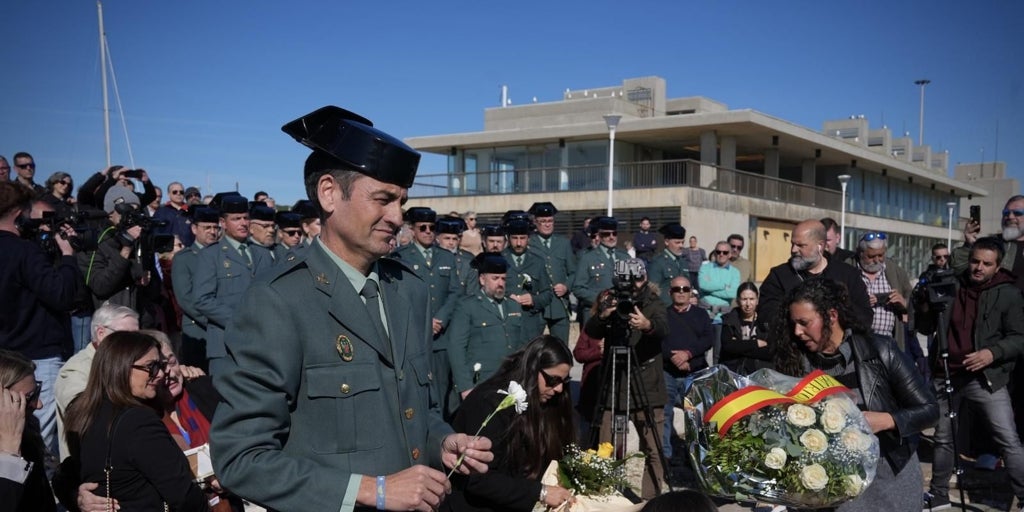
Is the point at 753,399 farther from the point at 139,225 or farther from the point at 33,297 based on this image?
the point at 139,225

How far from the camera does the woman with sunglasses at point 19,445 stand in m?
2.72

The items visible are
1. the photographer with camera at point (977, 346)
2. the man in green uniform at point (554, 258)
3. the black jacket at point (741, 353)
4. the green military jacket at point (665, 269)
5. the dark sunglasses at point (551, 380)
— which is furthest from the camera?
the green military jacket at point (665, 269)

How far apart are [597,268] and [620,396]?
11.5 ft

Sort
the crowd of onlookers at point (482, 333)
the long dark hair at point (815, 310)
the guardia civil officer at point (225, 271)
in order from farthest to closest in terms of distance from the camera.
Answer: the guardia civil officer at point (225, 271), the long dark hair at point (815, 310), the crowd of onlookers at point (482, 333)

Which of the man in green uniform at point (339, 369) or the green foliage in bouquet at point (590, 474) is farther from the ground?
the man in green uniform at point (339, 369)

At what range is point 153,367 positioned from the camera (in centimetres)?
334

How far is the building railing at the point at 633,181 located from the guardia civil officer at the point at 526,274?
718 inches

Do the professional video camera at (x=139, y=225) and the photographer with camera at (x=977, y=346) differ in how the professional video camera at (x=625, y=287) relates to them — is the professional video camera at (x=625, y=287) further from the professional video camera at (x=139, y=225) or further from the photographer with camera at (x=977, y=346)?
the professional video camera at (x=139, y=225)

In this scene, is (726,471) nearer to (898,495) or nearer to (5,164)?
(898,495)

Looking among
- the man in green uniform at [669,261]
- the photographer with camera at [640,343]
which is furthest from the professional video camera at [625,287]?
the man in green uniform at [669,261]

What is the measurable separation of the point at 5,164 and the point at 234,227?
3403mm

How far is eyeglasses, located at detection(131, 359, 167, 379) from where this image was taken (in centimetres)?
331

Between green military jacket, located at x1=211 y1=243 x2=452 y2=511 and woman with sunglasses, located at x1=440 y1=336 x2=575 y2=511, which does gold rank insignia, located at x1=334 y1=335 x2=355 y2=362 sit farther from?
woman with sunglasses, located at x1=440 y1=336 x2=575 y2=511

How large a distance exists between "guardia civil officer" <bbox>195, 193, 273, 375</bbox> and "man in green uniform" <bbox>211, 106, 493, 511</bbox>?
15.9ft
